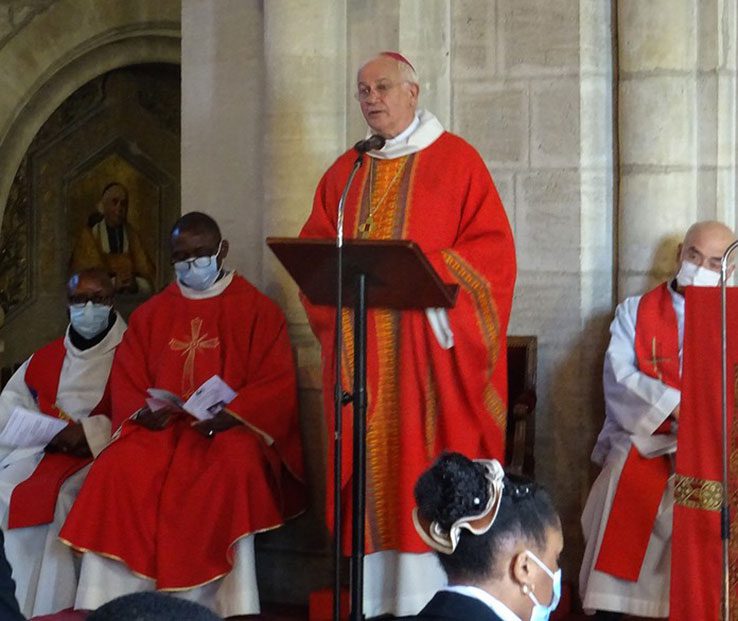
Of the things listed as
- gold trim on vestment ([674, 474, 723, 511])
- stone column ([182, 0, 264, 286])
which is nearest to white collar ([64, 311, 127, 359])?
stone column ([182, 0, 264, 286])

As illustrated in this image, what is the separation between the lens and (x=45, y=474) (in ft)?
19.5

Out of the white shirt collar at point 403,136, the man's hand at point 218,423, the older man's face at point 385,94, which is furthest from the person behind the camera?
the man's hand at point 218,423

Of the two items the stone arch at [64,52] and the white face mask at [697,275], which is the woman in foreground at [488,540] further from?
the stone arch at [64,52]

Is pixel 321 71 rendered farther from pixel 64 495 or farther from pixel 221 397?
pixel 64 495

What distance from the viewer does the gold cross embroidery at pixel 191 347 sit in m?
6.03

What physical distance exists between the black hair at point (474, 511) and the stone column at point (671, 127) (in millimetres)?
3364

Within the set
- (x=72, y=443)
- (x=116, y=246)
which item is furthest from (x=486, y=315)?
(x=116, y=246)

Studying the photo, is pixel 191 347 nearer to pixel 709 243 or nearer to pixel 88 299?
pixel 88 299

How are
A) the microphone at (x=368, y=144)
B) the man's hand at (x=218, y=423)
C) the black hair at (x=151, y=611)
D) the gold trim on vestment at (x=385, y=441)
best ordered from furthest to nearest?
the man's hand at (x=218, y=423)
the gold trim on vestment at (x=385, y=441)
the microphone at (x=368, y=144)
the black hair at (x=151, y=611)

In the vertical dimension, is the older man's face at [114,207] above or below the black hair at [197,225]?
above

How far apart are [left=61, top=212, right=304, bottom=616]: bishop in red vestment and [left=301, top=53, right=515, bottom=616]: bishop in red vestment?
47cm

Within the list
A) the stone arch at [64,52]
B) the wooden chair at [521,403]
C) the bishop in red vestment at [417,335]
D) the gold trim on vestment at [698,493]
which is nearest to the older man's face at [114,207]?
the stone arch at [64,52]

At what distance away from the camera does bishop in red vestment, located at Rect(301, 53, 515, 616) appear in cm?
515

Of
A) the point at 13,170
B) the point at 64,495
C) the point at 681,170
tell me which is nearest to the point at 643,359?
the point at 681,170
